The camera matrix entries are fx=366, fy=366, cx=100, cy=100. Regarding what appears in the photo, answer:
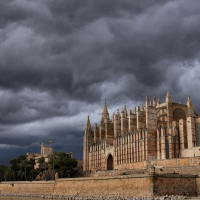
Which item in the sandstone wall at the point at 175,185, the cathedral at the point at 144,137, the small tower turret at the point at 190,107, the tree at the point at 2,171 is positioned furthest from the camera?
the tree at the point at 2,171

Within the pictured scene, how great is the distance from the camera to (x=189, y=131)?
52.1 m

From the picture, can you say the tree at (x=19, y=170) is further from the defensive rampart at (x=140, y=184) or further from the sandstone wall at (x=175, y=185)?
the sandstone wall at (x=175, y=185)

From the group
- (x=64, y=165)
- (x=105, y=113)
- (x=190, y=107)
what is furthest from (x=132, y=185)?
(x=105, y=113)

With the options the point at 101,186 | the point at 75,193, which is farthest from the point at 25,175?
the point at 101,186

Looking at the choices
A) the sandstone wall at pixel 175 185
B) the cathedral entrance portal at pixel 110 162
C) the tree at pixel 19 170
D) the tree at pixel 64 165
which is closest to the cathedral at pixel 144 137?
the cathedral entrance portal at pixel 110 162

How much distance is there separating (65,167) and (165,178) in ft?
110

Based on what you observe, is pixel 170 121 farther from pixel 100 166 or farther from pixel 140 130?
pixel 100 166

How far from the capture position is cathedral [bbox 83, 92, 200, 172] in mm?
53125

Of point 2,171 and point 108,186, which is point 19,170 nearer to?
point 2,171

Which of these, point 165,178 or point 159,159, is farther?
point 159,159

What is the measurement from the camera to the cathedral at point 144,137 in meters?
53.1

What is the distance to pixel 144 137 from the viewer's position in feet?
188

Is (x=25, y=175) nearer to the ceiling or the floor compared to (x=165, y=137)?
nearer to the floor

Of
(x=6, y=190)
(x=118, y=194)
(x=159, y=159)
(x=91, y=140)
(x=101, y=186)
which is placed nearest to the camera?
(x=118, y=194)
